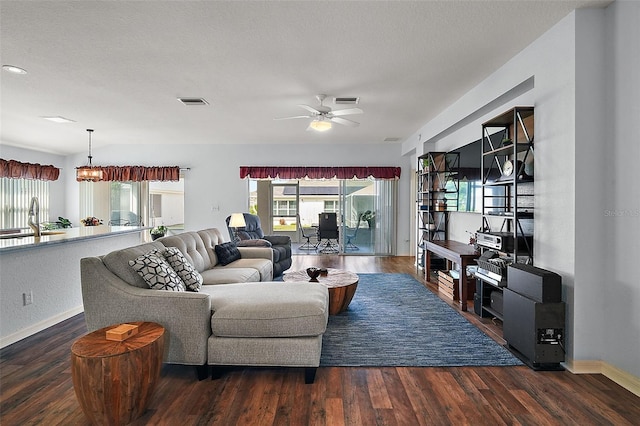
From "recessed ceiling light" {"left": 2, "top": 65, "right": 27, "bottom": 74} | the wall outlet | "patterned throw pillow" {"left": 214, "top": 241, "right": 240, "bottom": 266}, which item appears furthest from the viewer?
"patterned throw pillow" {"left": 214, "top": 241, "right": 240, "bottom": 266}

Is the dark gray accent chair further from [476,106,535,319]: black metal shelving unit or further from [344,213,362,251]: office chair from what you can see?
[476,106,535,319]: black metal shelving unit

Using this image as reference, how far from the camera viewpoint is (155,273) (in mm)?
2348

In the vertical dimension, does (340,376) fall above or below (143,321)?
below

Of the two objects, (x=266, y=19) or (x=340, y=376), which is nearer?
(x=340, y=376)

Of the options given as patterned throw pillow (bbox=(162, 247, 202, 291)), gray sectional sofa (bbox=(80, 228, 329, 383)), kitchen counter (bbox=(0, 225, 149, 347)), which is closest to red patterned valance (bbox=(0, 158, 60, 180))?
kitchen counter (bbox=(0, 225, 149, 347))

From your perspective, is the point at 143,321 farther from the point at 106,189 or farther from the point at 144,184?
the point at 106,189

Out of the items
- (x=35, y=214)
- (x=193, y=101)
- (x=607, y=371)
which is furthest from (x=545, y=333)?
(x=35, y=214)

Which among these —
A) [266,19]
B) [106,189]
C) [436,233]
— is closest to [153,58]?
[266,19]

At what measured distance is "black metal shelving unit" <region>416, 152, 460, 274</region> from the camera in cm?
511

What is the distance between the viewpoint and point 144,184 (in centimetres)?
743

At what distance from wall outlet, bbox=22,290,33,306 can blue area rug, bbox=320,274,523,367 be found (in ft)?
8.61

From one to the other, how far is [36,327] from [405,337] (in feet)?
10.9

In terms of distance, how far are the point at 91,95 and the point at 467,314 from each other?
509 cm

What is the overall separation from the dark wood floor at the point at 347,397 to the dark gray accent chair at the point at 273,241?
8.86 ft
